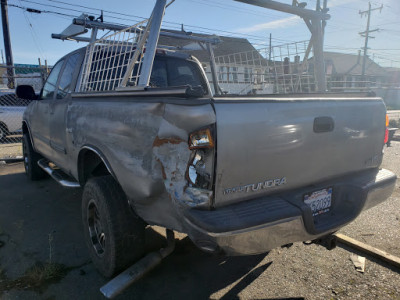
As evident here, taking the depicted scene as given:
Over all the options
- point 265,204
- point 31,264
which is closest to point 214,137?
point 265,204

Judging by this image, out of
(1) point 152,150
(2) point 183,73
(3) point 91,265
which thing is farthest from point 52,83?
(1) point 152,150

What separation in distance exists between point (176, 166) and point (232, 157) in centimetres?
34

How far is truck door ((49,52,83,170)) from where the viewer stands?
3404mm

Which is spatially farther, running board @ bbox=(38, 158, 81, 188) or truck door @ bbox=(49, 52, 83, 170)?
truck door @ bbox=(49, 52, 83, 170)

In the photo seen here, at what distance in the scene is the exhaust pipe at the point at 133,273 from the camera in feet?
7.20

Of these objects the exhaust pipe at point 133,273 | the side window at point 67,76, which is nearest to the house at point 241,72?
the side window at point 67,76

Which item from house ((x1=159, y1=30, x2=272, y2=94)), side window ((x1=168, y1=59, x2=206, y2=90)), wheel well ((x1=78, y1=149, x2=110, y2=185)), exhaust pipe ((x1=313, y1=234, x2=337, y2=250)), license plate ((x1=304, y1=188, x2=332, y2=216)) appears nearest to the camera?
license plate ((x1=304, y1=188, x2=332, y2=216))

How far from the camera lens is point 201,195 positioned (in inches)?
69.1

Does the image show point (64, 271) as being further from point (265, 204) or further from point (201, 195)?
point (265, 204)

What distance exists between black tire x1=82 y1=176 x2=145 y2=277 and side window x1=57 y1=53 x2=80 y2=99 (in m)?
1.69

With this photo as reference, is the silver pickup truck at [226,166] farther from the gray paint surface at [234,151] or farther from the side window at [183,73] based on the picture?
the side window at [183,73]

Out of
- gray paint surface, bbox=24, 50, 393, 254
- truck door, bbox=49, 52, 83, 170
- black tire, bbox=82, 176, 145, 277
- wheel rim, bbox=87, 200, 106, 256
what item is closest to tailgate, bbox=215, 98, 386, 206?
gray paint surface, bbox=24, 50, 393, 254

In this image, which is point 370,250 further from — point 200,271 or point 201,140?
point 201,140

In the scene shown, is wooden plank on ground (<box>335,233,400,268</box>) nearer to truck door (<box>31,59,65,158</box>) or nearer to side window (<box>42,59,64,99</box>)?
truck door (<box>31,59,65,158</box>)
